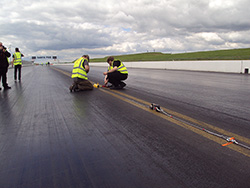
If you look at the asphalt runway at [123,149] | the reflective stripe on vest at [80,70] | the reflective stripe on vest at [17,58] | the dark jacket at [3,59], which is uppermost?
the reflective stripe on vest at [17,58]

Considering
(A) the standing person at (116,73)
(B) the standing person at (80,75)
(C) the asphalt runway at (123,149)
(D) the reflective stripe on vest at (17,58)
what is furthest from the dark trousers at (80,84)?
(D) the reflective stripe on vest at (17,58)

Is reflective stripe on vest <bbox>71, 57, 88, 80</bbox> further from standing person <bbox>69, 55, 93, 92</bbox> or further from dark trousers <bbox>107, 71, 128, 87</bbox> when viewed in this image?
dark trousers <bbox>107, 71, 128, 87</bbox>

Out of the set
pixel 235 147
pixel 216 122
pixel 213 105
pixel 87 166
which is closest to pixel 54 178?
pixel 87 166

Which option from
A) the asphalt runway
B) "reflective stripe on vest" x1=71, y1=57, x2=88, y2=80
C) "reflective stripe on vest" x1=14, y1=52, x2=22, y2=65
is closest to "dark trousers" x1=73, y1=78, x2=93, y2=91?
"reflective stripe on vest" x1=71, y1=57, x2=88, y2=80

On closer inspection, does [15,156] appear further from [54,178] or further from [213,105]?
[213,105]

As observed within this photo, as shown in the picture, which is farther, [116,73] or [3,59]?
[3,59]

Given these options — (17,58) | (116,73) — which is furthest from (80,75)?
(17,58)

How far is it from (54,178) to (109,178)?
596mm

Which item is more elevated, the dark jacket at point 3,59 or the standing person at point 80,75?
the dark jacket at point 3,59

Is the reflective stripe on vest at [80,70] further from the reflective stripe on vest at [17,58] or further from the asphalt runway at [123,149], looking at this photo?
the reflective stripe on vest at [17,58]

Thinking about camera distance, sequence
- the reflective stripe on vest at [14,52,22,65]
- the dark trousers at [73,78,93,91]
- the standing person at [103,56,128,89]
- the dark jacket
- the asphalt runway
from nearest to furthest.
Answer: the asphalt runway < the dark trousers at [73,78,93,91] < the standing person at [103,56,128,89] < the dark jacket < the reflective stripe on vest at [14,52,22,65]

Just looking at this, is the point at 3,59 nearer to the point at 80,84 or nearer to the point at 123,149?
the point at 80,84

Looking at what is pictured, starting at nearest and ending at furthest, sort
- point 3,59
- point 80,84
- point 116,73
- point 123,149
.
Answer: point 123,149
point 80,84
point 116,73
point 3,59

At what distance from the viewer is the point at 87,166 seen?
235cm
